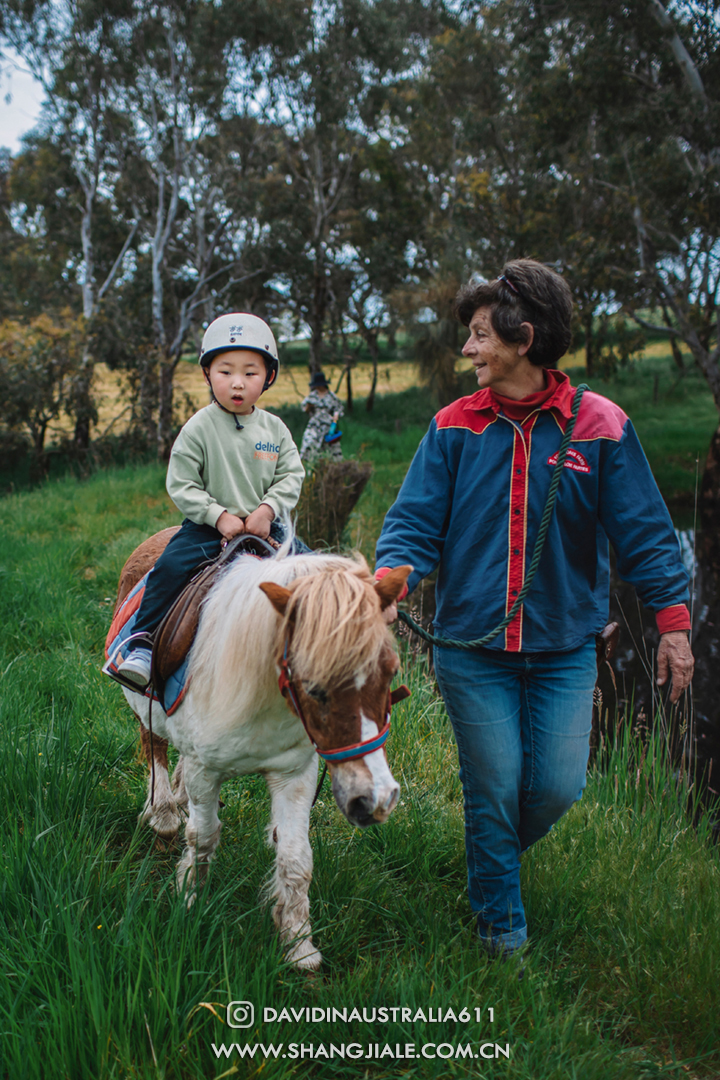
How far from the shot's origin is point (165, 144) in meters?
20.9

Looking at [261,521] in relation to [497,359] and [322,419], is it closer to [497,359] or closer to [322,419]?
[497,359]

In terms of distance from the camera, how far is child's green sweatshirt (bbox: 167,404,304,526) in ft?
9.30

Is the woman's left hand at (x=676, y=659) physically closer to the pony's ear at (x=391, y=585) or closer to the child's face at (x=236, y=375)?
the pony's ear at (x=391, y=585)

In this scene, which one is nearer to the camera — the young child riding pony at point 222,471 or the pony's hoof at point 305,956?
the pony's hoof at point 305,956

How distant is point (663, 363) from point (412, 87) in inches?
695

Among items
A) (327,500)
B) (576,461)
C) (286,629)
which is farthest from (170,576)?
(327,500)

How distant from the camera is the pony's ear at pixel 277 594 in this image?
1957 mm

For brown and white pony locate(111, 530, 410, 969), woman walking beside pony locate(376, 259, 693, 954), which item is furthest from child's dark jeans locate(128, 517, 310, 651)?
woman walking beside pony locate(376, 259, 693, 954)

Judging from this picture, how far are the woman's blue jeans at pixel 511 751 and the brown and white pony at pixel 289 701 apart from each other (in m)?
0.63

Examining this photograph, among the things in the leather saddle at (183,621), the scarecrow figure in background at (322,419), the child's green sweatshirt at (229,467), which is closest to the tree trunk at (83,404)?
the scarecrow figure in background at (322,419)

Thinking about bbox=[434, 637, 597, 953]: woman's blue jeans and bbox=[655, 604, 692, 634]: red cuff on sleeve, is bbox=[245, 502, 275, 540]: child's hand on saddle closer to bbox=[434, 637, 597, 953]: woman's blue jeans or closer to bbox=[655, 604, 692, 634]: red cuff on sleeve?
bbox=[434, 637, 597, 953]: woman's blue jeans

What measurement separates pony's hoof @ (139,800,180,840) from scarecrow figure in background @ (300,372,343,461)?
9.44m

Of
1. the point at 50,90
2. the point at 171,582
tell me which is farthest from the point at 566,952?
the point at 50,90

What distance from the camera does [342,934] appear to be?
2492mm
